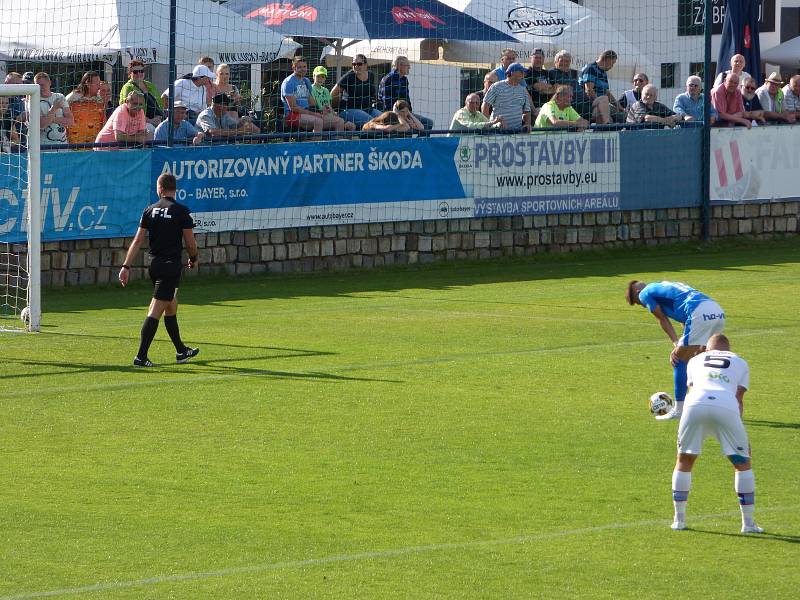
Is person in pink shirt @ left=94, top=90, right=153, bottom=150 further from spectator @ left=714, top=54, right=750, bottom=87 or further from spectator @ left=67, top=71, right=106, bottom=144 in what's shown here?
spectator @ left=714, top=54, right=750, bottom=87

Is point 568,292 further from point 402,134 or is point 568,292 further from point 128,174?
point 128,174

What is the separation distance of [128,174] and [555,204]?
23.2 ft

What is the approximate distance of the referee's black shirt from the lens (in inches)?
600

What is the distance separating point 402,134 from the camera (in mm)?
23000

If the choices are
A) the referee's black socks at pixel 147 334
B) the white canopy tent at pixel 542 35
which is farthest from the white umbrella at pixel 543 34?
the referee's black socks at pixel 147 334

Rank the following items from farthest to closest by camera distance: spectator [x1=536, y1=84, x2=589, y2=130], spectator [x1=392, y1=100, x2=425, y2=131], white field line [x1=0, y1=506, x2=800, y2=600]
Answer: spectator [x1=536, y1=84, x2=589, y2=130], spectator [x1=392, y1=100, x2=425, y2=131], white field line [x1=0, y1=506, x2=800, y2=600]

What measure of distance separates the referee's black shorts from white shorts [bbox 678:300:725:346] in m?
5.35

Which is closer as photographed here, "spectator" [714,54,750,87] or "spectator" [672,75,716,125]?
"spectator" [672,75,716,125]

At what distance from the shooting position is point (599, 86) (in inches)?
992

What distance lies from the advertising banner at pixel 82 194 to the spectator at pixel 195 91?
2.07m

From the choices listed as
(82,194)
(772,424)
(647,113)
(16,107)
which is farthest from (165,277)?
(647,113)

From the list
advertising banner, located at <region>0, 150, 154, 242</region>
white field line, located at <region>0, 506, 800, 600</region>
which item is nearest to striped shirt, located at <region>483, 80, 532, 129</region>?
advertising banner, located at <region>0, 150, 154, 242</region>

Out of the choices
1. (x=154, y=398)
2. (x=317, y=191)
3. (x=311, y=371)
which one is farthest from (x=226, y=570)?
(x=317, y=191)

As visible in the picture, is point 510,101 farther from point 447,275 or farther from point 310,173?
point 310,173
